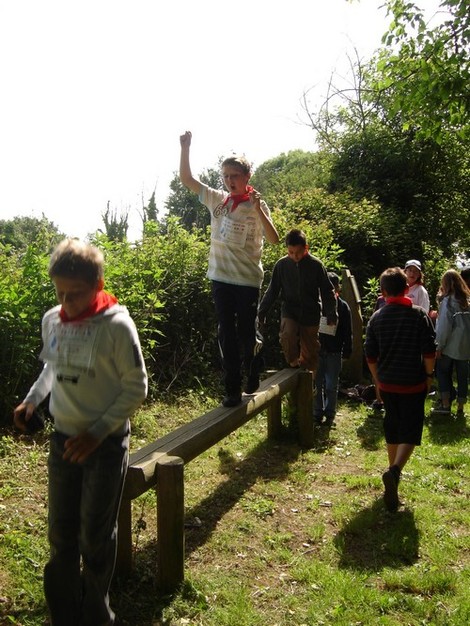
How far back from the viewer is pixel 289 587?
11.8ft

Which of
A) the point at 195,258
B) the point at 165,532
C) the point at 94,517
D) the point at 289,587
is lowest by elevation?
the point at 289,587

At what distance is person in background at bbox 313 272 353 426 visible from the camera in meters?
7.05

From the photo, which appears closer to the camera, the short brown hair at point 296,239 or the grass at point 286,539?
the grass at point 286,539

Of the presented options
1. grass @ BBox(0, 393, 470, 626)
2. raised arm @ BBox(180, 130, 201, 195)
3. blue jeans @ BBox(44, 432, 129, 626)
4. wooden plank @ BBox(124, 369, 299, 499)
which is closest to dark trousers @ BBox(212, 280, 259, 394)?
wooden plank @ BBox(124, 369, 299, 499)

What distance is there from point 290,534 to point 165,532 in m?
1.24

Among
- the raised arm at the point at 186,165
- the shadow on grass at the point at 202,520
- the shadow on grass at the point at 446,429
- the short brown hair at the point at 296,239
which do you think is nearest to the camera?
the shadow on grass at the point at 202,520

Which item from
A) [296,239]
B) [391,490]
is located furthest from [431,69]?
[391,490]

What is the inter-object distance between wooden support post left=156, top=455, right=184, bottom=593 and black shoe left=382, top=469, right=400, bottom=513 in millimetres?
1819

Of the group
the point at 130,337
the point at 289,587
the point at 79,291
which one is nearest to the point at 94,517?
the point at 130,337

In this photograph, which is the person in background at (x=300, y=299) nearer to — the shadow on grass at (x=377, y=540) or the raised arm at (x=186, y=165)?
the raised arm at (x=186, y=165)

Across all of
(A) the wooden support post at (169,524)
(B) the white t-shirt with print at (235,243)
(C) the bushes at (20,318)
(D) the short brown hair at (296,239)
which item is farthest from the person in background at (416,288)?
(A) the wooden support post at (169,524)

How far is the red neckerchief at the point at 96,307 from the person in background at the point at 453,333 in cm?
555

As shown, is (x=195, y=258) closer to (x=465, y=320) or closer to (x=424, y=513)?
(x=465, y=320)

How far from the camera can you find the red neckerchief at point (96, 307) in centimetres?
256
